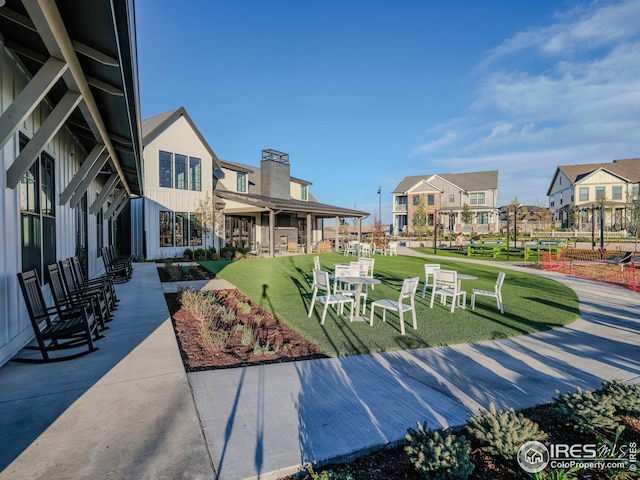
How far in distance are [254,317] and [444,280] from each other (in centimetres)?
447

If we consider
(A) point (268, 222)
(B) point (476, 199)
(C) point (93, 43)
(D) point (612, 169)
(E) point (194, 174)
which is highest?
(D) point (612, 169)

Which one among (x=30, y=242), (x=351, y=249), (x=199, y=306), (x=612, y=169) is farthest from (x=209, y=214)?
(x=612, y=169)

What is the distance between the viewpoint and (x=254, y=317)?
292 inches

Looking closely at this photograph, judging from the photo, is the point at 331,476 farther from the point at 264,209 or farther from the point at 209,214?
the point at 209,214

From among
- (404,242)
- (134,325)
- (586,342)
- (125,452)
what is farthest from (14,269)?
(404,242)

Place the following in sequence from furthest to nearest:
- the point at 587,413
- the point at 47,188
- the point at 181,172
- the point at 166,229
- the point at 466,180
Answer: the point at 466,180
the point at 181,172
the point at 166,229
the point at 47,188
the point at 587,413

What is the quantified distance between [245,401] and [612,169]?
59139 mm

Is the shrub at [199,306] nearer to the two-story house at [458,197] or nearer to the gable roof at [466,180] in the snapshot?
the two-story house at [458,197]

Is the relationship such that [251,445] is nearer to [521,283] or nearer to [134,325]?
[134,325]

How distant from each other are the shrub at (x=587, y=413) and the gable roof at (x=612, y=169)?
2169 inches

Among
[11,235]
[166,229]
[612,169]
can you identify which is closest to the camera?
[11,235]

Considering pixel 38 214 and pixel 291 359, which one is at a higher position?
pixel 38 214

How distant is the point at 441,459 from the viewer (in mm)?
2314

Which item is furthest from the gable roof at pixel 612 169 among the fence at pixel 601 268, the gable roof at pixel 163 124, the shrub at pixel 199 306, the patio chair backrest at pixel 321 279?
the shrub at pixel 199 306
